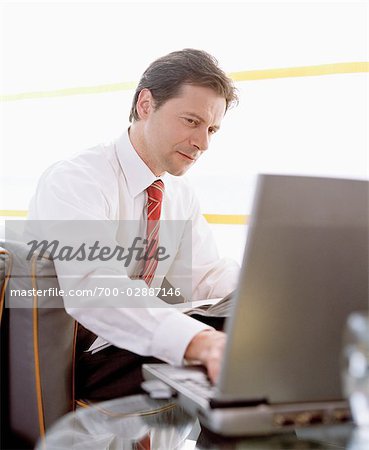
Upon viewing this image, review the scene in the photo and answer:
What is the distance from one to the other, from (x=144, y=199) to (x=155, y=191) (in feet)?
0.15

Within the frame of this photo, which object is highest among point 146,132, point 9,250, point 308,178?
point 146,132

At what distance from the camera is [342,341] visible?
0.77 meters

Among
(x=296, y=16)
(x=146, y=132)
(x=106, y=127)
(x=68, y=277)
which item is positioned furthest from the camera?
(x=106, y=127)

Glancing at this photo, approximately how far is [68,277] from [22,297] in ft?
0.40

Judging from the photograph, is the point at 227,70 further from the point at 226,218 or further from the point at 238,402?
the point at 238,402

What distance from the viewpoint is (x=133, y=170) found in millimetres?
1720

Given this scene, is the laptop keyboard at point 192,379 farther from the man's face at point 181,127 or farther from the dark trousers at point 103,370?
the man's face at point 181,127

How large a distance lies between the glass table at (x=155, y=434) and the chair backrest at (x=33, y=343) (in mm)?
283

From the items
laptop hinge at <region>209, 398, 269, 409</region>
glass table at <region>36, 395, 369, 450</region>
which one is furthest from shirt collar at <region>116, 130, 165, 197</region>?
laptop hinge at <region>209, 398, 269, 409</region>

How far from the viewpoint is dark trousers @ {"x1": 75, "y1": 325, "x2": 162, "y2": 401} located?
1305mm

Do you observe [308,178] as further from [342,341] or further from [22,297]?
[22,297]

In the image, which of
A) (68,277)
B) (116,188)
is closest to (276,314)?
(68,277)

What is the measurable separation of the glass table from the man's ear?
1026 millimetres

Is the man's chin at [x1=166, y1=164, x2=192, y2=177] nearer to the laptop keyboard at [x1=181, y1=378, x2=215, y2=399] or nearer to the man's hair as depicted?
the man's hair
